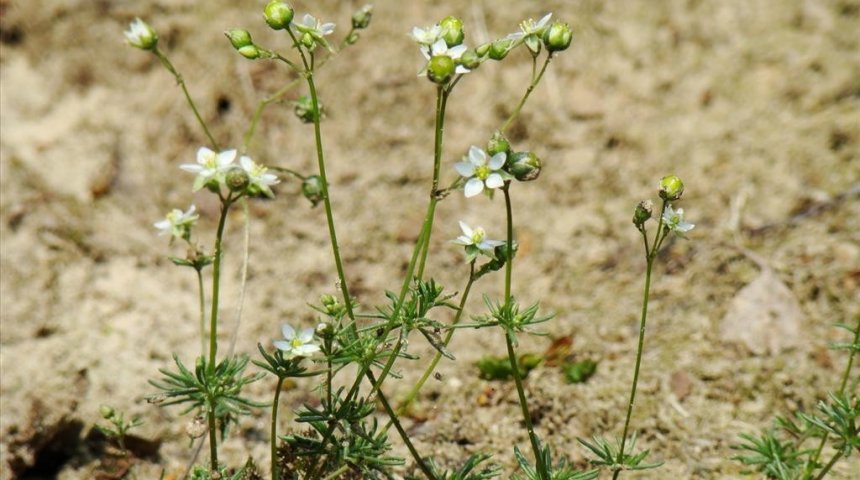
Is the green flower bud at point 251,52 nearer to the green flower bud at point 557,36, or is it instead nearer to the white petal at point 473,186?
the white petal at point 473,186

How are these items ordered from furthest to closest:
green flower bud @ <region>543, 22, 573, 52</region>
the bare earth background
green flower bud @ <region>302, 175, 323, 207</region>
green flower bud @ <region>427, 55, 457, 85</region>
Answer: the bare earth background → green flower bud @ <region>302, 175, 323, 207</region> → green flower bud @ <region>543, 22, 573, 52</region> → green flower bud @ <region>427, 55, 457, 85</region>

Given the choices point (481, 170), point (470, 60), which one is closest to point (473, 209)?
point (481, 170)

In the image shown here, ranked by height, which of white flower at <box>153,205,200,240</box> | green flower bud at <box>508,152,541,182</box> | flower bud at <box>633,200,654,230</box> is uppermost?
white flower at <box>153,205,200,240</box>

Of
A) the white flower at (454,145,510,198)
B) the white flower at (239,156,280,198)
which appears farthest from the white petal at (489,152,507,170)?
the white flower at (239,156,280,198)

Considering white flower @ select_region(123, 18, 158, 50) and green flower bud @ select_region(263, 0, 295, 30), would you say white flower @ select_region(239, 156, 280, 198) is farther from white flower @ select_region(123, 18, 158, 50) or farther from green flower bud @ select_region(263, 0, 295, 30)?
white flower @ select_region(123, 18, 158, 50)

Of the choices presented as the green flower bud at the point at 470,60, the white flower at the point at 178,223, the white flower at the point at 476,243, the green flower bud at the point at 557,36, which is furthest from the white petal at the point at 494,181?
the white flower at the point at 178,223

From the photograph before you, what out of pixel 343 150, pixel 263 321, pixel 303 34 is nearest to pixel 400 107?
pixel 343 150
